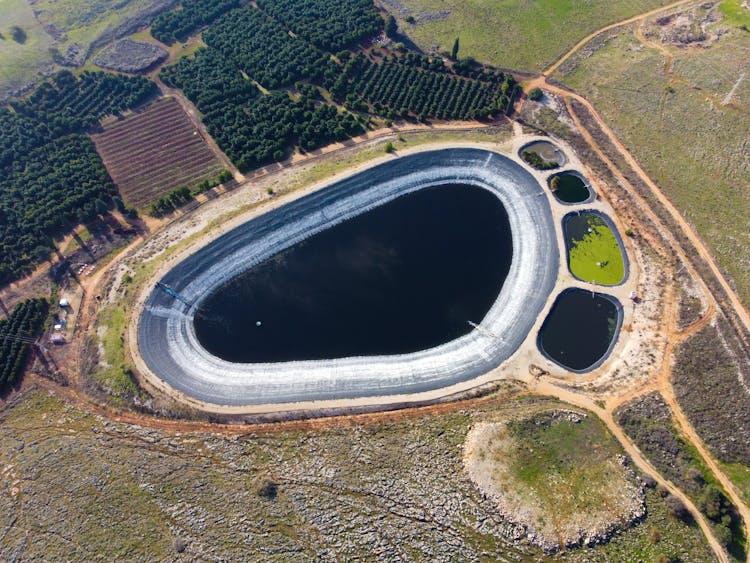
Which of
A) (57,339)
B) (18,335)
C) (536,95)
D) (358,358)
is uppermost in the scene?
(536,95)

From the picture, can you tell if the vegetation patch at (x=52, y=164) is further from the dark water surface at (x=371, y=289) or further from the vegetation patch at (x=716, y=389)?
the vegetation patch at (x=716, y=389)

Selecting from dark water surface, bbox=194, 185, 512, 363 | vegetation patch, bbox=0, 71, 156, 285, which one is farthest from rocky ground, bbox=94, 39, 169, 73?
dark water surface, bbox=194, 185, 512, 363

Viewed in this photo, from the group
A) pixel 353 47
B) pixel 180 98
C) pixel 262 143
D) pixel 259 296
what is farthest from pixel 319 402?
pixel 353 47

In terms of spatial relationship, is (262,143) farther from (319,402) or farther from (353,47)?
(319,402)

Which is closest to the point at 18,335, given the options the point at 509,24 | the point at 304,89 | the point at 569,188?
the point at 304,89

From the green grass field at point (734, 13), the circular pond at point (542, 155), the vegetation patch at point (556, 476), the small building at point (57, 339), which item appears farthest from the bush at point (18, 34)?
the green grass field at point (734, 13)

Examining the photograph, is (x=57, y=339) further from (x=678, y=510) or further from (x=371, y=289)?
(x=678, y=510)

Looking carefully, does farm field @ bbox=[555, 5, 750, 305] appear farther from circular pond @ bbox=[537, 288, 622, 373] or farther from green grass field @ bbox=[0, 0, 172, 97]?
green grass field @ bbox=[0, 0, 172, 97]
